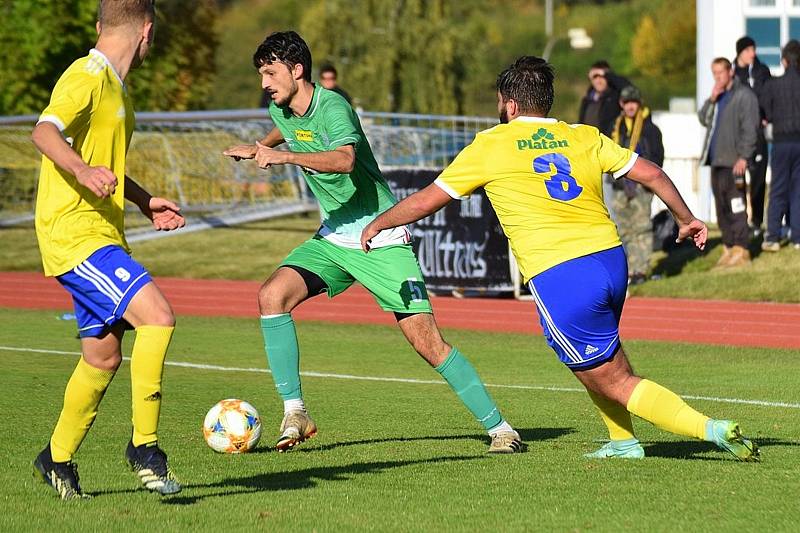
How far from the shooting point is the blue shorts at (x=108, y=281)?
6004mm

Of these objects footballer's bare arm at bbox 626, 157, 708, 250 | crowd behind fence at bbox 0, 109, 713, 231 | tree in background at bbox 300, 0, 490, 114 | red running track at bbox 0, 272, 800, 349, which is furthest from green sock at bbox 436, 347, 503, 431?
tree in background at bbox 300, 0, 490, 114

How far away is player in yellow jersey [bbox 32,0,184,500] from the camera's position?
601 cm

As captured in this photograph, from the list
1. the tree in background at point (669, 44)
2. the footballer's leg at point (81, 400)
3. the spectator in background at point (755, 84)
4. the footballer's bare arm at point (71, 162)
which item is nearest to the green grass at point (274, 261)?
the spectator in background at point (755, 84)

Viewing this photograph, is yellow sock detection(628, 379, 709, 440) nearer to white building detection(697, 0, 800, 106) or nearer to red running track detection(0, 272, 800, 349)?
red running track detection(0, 272, 800, 349)

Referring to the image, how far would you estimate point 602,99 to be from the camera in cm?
1795

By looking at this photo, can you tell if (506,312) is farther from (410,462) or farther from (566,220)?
(566,220)

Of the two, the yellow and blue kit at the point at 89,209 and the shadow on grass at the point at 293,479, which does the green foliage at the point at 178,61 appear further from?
the yellow and blue kit at the point at 89,209

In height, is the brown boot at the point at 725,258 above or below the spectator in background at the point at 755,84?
below

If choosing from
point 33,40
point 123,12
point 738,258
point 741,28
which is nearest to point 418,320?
point 123,12

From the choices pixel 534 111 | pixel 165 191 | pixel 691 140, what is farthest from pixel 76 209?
pixel 691 140

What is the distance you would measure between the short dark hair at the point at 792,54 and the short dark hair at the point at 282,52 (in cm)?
1100

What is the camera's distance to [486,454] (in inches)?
302

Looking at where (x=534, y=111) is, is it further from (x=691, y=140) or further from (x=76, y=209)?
(x=691, y=140)

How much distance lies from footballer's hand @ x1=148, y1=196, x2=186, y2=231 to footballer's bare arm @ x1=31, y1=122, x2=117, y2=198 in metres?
0.65
